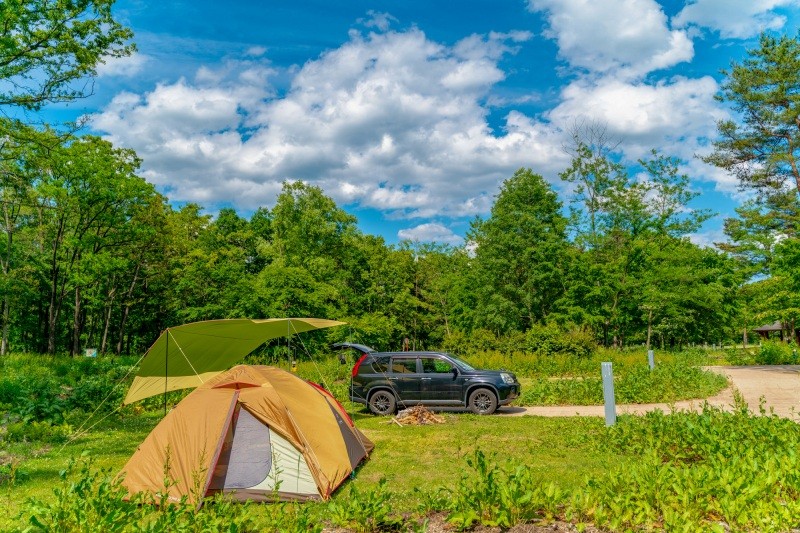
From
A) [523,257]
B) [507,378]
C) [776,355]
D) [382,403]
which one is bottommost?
[382,403]

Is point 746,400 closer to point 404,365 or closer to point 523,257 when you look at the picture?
point 404,365

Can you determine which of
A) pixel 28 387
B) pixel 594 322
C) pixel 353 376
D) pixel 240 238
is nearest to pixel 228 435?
pixel 353 376

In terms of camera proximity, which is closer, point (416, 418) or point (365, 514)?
point (365, 514)

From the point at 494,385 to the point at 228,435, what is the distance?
779 cm

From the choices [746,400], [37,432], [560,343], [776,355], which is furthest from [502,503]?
[776,355]

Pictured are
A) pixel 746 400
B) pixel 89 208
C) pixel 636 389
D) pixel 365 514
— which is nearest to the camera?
pixel 365 514

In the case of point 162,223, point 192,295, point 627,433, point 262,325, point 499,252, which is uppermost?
point 162,223

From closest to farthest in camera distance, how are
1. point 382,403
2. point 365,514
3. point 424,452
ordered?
1. point 365,514
2. point 424,452
3. point 382,403

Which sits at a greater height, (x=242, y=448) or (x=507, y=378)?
(x=507, y=378)

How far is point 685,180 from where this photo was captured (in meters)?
31.9

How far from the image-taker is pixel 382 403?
13.3 m

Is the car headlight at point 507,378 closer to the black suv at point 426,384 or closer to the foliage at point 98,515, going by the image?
the black suv at point 426,384

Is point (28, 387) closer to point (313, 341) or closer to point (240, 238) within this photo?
point (313, 341)

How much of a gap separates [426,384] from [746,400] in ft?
26.9
